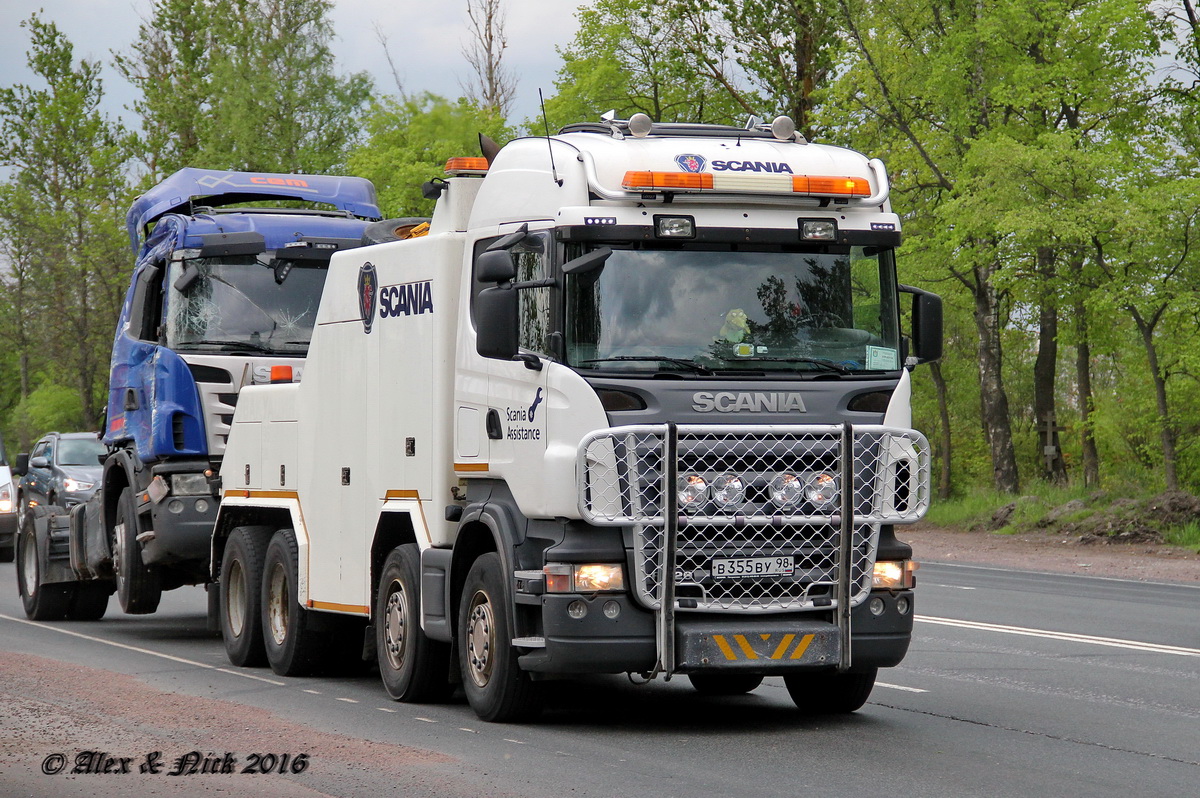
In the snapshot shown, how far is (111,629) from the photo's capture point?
54.7 ft

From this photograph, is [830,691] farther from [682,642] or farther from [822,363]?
[822,363]

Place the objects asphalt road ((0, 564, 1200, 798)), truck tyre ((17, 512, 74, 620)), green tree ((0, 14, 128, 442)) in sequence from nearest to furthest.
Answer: asphalt road ((0, 564, 1200, 798)) → truck tyre ((17, 512, 74, 620)) → green tree ((0, 14, 128, 442))

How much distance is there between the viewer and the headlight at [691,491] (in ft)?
28.9

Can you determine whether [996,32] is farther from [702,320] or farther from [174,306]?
[702,320]

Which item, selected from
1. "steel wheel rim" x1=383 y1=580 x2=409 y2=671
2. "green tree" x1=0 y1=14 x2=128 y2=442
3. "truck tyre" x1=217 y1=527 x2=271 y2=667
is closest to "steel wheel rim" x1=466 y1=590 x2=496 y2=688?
"steel wheel rim" x1=383 y1=580 x2=409 y2=671

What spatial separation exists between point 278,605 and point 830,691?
4684mm

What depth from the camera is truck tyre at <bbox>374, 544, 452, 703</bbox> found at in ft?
34.0

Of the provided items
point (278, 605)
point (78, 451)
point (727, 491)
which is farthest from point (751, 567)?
point (78, 451)

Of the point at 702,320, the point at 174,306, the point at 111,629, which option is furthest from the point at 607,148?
the point at 111,629

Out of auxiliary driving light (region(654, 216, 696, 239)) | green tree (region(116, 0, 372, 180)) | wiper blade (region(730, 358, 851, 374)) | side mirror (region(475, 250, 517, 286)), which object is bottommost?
wiper blade (region(730, 358, 851, 374))

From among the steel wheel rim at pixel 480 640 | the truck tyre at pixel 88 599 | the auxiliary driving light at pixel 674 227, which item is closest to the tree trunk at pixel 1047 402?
the truck tyre at pixel 88 599

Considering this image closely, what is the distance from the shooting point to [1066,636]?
47.6 ft

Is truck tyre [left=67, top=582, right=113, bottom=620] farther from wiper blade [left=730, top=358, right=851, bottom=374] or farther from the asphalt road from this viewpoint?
wiper blade [left=730, top=358, right=851, bottom=374]

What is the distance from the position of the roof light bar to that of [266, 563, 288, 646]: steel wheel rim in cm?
490
